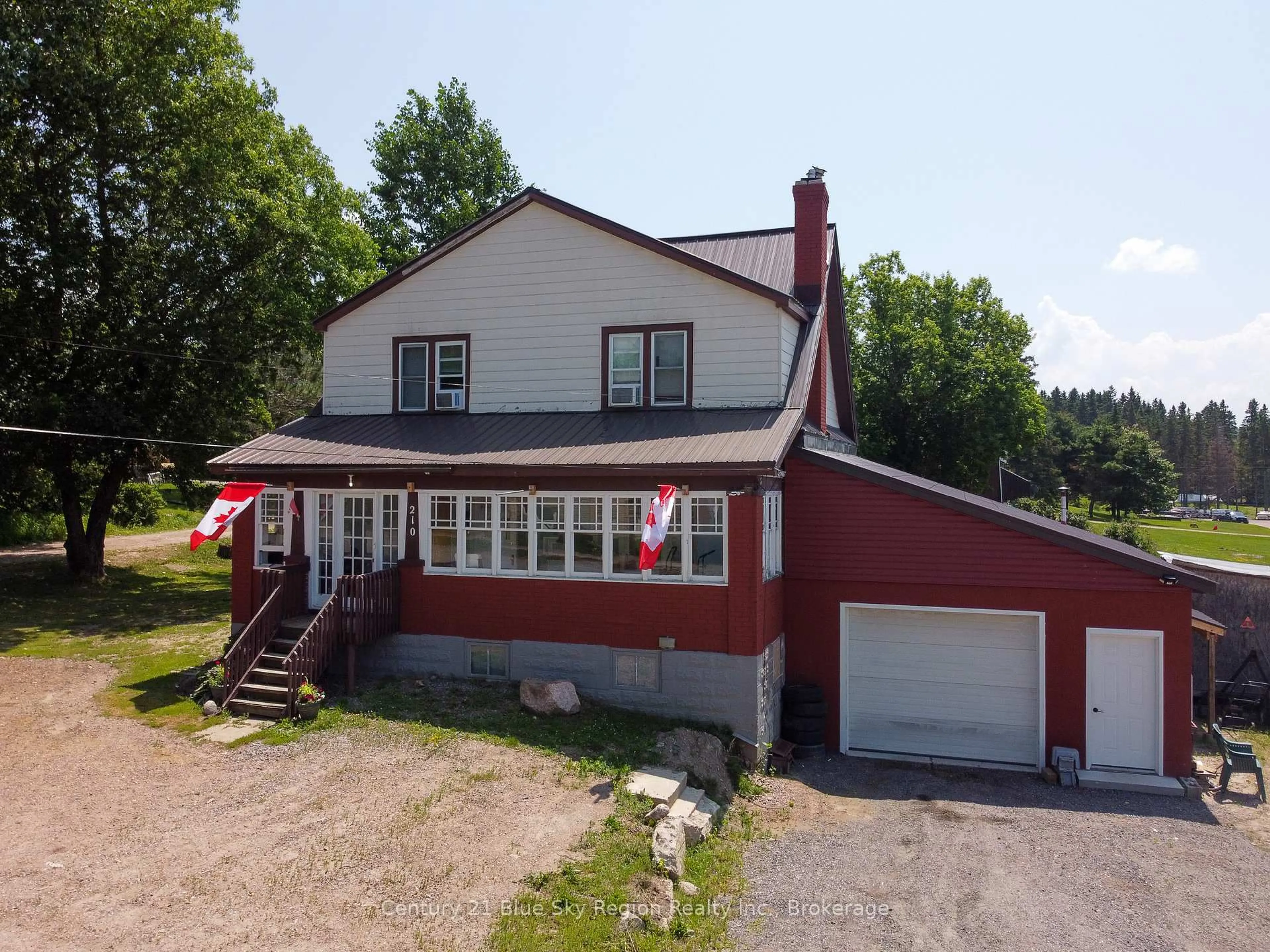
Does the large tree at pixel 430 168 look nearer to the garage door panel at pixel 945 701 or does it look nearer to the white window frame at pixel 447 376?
the white window frame at pixel 447 376

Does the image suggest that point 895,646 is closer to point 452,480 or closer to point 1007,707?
point 1007,707

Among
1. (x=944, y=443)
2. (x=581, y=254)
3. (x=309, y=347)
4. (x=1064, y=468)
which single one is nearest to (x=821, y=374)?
(x=581, y=254)

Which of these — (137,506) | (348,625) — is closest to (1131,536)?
(348,625)

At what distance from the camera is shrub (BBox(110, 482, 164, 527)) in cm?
3322

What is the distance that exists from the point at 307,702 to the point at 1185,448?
12106 centimetres

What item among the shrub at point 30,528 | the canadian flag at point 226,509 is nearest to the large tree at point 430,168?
the shrub at point 30,528

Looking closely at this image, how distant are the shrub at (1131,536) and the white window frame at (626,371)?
1840 cm

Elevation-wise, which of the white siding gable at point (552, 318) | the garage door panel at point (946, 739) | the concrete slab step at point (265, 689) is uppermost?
the white siding gable at point (552, 318)

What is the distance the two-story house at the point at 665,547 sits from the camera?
12.7 m

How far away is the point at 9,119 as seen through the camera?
2048 cm

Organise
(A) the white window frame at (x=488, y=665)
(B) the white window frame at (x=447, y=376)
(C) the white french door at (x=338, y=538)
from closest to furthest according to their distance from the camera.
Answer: (A) the white window frame at (x=488, y=665) < (C) the white french door at (x=338, y=538) < (B) the white window frame at (x=447, y=376)

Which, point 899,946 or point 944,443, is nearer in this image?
point 899,946

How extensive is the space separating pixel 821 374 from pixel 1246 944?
12519 millimetres

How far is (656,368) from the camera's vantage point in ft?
Result: 50.1
